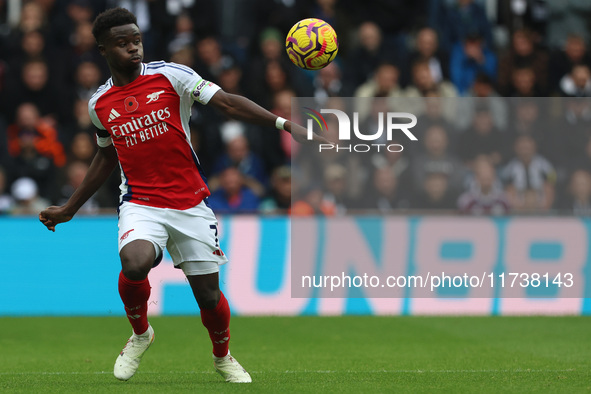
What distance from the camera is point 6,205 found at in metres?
12.4

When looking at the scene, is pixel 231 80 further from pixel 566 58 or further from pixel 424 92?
pixel 566 58

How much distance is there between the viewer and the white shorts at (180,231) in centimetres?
670

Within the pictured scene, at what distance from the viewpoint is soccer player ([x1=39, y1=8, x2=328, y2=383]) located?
6633 mm

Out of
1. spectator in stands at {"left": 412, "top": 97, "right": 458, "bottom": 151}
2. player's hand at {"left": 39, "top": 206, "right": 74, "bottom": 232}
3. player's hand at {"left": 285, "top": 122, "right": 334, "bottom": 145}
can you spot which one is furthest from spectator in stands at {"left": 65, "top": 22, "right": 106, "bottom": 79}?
player's hand at {"left": 285, "top": 122, "right": 334, "bottom": 145}

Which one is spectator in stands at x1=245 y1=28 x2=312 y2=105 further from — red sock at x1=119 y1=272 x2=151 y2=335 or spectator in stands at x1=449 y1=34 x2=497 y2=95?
red sock at x1=119 y1=272 x2=151 y2=335

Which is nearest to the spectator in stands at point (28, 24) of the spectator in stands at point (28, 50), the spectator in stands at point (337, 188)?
the spectator in stands at point (28, 50)


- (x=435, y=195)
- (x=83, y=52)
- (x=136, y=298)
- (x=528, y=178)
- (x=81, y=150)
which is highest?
(x=83, y=52)

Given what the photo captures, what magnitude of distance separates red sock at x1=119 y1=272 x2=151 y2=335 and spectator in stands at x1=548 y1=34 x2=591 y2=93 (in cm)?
900

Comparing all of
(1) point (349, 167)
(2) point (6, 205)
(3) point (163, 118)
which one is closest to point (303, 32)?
(3) point (163, 118)

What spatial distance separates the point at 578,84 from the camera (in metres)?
14.0

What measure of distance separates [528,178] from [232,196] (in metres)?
3.57

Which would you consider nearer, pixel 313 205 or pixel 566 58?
pixel 313 205

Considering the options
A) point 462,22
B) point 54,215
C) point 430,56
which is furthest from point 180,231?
point 462,22

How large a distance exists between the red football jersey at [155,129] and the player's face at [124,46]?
186 mm
